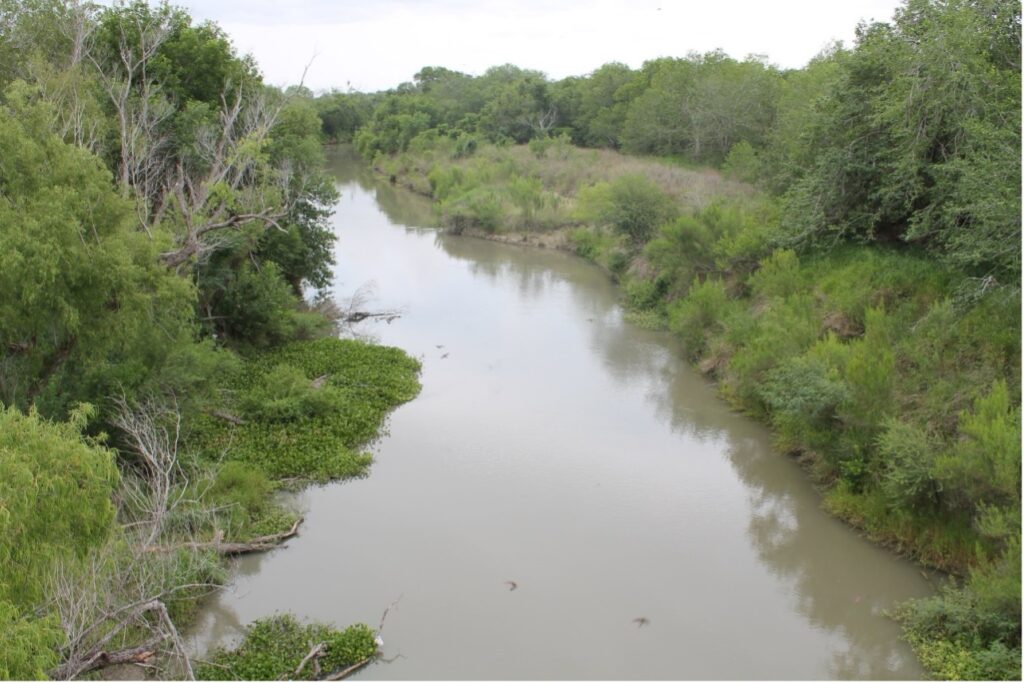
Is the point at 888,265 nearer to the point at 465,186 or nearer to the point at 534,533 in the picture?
the point at 534,533

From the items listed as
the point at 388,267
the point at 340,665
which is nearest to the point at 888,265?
the point at 340,665

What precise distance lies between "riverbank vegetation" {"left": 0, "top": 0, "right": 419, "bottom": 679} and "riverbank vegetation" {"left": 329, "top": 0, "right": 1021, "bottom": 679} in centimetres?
735

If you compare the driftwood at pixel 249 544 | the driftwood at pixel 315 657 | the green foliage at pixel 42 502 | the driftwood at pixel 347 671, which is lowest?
the driftwood at pixel 347 671

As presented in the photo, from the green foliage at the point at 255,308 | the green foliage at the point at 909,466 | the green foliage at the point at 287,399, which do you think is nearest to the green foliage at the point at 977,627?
the green foliage at the point at 909,466

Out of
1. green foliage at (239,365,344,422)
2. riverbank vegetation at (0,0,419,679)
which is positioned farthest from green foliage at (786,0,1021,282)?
green foliage at (239,365,344,422)

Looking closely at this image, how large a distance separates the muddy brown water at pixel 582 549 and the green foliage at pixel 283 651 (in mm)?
334

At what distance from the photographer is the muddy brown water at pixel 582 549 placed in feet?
36.8

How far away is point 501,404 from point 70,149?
9.71 meters

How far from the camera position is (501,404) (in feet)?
63.1

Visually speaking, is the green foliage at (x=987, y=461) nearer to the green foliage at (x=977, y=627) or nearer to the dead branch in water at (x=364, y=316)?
the green foliage at (x=977, y=627)

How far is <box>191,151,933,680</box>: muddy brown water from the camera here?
1120cm

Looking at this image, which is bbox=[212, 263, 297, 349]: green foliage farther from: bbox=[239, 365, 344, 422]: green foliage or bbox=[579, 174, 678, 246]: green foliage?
bbox=[579, 174, 678, 246]: green foliage

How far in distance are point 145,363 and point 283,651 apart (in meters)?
5.77

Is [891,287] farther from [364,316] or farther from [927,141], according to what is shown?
[364,316]
